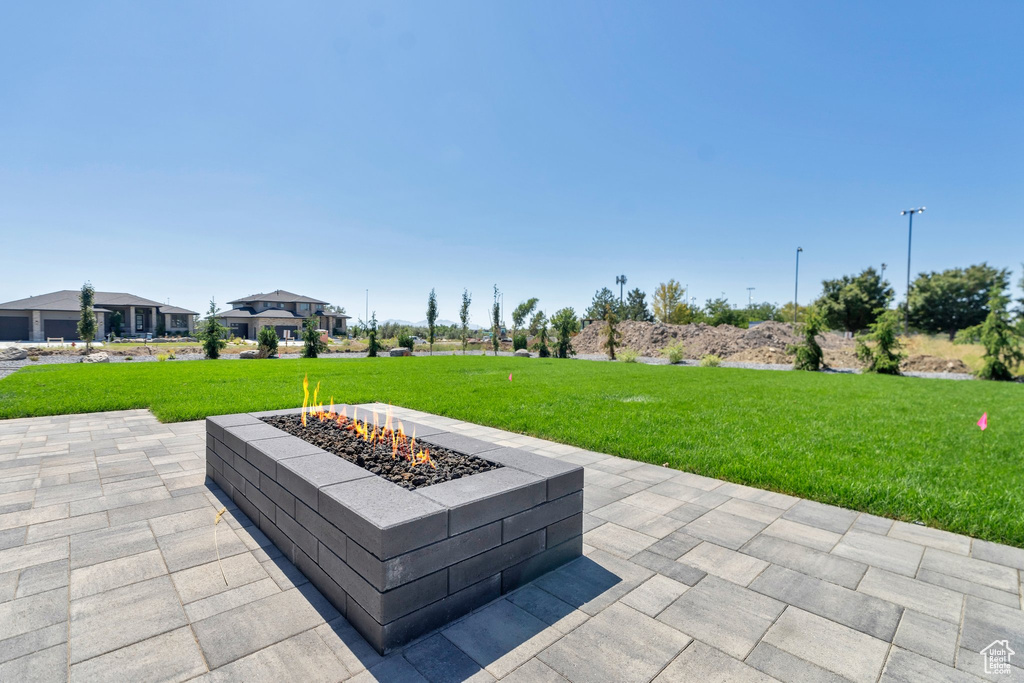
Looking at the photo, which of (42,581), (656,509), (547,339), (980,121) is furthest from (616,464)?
(547,339)

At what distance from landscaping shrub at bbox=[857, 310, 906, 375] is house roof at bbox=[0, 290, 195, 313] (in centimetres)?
5271

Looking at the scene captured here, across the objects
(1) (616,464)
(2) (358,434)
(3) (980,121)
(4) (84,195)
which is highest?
(3) (980,121)

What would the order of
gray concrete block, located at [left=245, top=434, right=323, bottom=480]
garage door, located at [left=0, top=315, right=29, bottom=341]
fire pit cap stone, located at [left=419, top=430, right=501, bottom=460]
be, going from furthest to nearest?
garage door, located at [left=0, top=315, right=29, bottom=341], fire pit cap stone, located at [left=419, top=430, right=501, bottom=460], gray concrete block, located at [left=245, top=434, right=323, bottom=480]

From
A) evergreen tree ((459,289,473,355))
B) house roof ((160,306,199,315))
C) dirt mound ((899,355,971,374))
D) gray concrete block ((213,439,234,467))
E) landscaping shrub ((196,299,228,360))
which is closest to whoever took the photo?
gray concrete block ((213,439,234,467))

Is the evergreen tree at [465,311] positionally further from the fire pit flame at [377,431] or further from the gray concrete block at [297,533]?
the gray concrete block at [297,533]

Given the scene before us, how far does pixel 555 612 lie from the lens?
2119 mm

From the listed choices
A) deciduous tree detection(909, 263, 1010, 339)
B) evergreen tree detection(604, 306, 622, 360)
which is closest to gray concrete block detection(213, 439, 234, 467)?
evergreen tree detection(604, 306, 622, 360)

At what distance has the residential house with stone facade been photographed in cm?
3584

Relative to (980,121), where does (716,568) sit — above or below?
below

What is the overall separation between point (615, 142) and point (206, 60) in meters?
11.2

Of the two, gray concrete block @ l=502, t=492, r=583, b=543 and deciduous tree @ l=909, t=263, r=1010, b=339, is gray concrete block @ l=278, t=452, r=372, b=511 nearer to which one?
gray concrete block @ l=502, t=492, r=583, b=543

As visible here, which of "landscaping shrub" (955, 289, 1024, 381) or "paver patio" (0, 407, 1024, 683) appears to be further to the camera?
"landscaping shrub" (955, 289, 1024, 381)

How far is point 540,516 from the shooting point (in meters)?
2.45

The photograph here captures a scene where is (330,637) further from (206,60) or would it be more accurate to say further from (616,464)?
(206,60)
